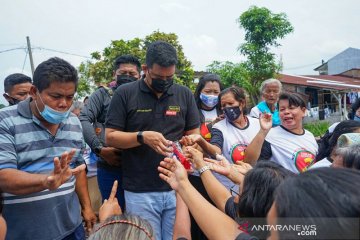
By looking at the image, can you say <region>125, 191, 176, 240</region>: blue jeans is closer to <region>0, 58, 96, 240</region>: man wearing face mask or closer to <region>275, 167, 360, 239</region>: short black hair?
<region>0, 58, 96, 240</region>: man wearing face mask

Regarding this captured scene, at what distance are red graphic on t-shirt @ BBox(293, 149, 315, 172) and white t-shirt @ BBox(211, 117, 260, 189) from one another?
0.51 m

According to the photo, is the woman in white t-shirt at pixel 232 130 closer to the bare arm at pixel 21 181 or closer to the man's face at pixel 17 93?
the bare arm at pixel 21 181

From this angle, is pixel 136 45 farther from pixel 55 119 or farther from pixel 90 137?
pixel 55 119

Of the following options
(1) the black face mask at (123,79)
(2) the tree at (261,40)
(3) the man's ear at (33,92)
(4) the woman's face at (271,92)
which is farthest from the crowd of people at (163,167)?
(2) the tree at (261,40)

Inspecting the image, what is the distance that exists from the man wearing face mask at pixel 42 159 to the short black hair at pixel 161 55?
718 millimetres

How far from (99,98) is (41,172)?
158 cm

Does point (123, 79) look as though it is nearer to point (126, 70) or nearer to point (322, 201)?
point (126, 70)

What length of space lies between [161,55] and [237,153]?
51.8 inches

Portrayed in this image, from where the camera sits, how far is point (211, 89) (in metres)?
3.88

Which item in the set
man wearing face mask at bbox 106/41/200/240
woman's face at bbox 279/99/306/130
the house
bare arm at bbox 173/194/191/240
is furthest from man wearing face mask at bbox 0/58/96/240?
the house

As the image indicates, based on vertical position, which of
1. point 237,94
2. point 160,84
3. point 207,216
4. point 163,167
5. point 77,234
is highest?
point 160,84

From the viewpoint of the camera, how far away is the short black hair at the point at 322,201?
893mm

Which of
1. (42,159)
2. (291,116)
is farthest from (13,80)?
(291,116)

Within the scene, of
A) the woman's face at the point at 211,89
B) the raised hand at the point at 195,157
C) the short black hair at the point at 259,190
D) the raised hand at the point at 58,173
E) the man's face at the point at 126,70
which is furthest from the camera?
the woman's face at the point at 211,89
